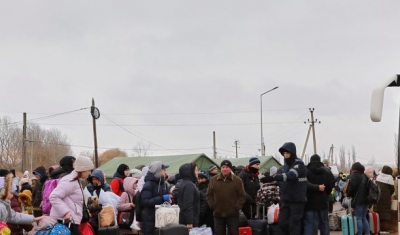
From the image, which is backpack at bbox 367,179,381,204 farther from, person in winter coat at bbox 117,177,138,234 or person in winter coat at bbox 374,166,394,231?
person in winter coat at bbox 117,177,138,234

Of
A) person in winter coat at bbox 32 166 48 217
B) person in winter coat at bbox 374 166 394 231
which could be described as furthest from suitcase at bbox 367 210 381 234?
person in winter coat at bbox 32 166 48 217

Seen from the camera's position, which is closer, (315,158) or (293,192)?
(293,192)

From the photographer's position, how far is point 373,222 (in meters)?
13.7

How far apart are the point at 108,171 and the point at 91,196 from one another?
22288 millimetres

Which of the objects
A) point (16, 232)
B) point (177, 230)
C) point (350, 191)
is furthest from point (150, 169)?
point (350, 191)

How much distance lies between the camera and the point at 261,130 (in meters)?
43.5

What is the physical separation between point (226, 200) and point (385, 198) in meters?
5.62

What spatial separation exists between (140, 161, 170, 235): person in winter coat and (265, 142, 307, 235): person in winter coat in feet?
7.11

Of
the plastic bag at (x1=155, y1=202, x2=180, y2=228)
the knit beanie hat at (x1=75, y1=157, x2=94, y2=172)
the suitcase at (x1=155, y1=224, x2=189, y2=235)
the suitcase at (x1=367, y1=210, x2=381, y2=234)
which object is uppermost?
the knit beanie hat at (x1=75, y1=157, x2=94, y2=172)

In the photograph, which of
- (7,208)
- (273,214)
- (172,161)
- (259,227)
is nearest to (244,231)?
(259,227)

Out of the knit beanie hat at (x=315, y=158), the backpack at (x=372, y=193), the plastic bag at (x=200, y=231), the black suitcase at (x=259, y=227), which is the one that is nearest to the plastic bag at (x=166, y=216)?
the plastic bag at (x=200, y=231)

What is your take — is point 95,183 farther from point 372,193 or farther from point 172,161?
point 172,161

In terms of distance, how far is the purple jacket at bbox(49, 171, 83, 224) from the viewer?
7338mm

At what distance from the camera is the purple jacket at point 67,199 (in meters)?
7.34
